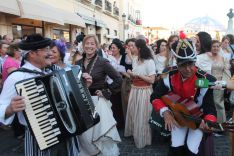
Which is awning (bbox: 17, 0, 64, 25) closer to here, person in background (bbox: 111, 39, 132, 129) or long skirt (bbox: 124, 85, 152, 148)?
person in background (bbox: 111, 39, 132, 129)

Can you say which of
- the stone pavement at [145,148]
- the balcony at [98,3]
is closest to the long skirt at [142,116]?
the stone pavement at [145,148]

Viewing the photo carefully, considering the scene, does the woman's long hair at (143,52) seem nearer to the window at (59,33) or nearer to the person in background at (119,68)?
the person in background at (119,68)

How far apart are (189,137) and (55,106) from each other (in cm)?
133

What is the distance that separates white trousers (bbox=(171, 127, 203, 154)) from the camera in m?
2.79

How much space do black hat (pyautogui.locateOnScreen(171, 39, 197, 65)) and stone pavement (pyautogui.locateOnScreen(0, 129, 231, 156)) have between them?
2361 mm

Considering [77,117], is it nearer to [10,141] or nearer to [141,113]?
[141,113]

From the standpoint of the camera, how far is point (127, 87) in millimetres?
6062

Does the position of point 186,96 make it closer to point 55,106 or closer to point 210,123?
point 210,123

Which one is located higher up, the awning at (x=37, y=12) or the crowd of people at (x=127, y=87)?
the awning at (x=37, y=12)

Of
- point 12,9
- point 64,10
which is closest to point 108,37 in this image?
point 64,10

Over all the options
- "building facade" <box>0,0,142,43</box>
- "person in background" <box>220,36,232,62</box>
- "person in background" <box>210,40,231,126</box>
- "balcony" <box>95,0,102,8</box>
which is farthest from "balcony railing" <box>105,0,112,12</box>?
"person in background" <box>210,40,231,126</box>

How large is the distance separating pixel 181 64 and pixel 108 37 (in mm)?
23405

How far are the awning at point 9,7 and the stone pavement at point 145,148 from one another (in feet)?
14.3

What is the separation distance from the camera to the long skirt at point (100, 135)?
13.0 feet
